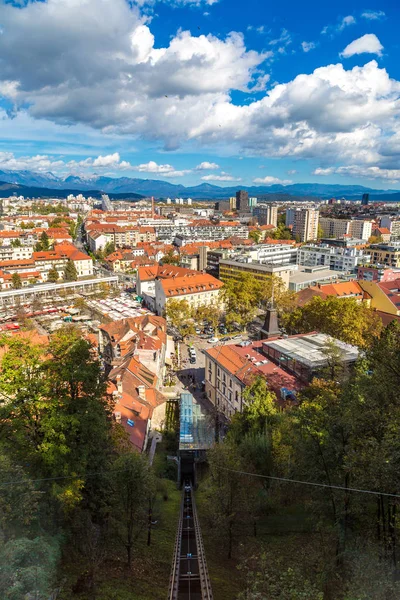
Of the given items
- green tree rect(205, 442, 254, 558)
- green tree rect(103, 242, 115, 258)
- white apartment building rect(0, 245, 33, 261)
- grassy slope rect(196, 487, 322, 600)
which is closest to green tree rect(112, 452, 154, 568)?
green tree rect(205, 442, 254, 558)

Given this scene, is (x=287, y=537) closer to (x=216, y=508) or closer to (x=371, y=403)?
(x=216, y=508)

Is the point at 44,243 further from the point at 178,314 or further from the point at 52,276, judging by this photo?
the point at 178,314

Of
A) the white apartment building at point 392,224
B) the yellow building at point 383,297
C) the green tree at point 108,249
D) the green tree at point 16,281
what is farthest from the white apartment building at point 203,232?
the yellow building at point 383,297

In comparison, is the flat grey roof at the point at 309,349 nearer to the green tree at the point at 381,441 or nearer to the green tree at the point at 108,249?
the green tree at the point at 381,441

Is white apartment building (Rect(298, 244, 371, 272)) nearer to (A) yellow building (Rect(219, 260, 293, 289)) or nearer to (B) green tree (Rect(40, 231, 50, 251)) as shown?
(A) yellow building (Rect(219, 260, 293, 289))

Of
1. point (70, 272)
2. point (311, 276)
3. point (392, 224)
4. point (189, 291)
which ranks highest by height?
point (392, 224)

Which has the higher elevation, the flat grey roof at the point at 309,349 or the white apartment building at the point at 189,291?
the flat grey roof at the point at 309,349

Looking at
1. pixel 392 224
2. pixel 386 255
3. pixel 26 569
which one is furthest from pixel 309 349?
pixel 392 224

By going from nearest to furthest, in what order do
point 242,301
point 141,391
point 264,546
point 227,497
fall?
1. point 227,497
2. point 264,546
3. point 141,391
4. point 242,301
